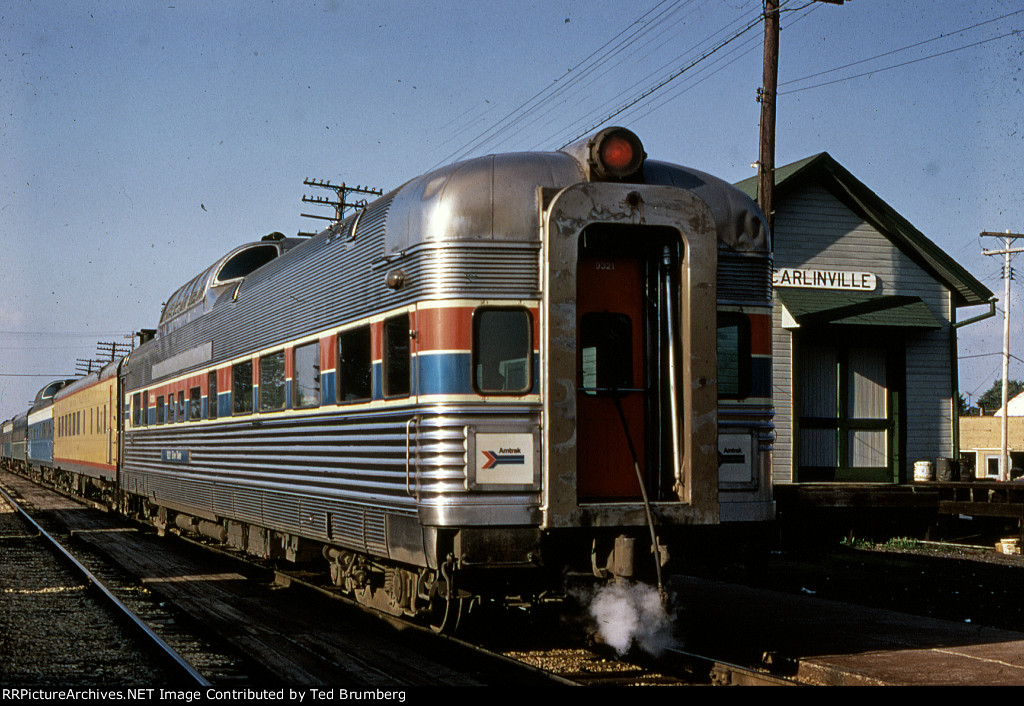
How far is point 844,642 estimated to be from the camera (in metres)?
7.93

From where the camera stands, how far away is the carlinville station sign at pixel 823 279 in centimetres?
1839

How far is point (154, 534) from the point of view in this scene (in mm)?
19422

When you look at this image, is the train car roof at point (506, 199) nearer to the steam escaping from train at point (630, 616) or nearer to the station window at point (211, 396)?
the steam escaping from train at point (630, 616)

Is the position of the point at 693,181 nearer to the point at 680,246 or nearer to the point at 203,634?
the point at 680,246

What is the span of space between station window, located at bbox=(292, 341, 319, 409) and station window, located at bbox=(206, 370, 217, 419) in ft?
11.1

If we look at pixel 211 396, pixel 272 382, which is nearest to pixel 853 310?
pixel 211 396

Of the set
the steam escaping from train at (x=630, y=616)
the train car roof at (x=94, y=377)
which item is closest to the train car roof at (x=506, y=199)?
the steam escaping from train at (x=630, y=616)

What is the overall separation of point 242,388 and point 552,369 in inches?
225

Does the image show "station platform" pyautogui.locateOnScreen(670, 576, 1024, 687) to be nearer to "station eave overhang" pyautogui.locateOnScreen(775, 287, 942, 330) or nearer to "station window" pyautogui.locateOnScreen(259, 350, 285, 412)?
"station window" pyautogui.locateOnScreen(259, 350, 285, 412)

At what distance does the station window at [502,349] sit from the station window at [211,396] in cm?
667

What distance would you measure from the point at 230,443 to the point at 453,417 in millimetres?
5945

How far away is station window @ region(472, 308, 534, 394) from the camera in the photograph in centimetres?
718

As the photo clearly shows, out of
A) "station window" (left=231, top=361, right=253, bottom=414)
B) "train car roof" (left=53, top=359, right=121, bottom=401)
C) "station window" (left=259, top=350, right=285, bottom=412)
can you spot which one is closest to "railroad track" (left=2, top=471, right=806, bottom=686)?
"station window" (left=259, top=350, right=285, bottom=412)

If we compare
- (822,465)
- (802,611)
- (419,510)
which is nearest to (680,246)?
(419,510)
